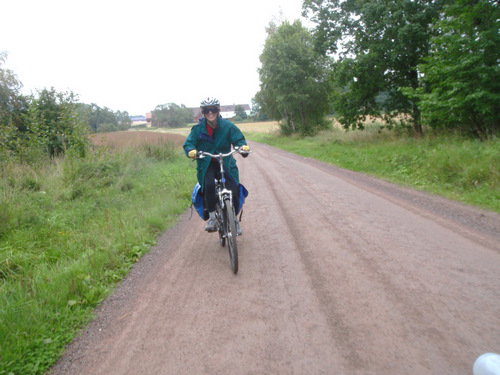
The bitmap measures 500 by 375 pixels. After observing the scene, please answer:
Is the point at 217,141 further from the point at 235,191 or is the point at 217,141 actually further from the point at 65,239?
the point at 65,239

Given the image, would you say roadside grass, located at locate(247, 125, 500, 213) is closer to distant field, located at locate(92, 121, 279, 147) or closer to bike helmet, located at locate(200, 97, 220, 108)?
bike helmet, located at locate(200, 97, 220, 108)

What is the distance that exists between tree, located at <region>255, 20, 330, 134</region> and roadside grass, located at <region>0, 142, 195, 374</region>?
19.7 m

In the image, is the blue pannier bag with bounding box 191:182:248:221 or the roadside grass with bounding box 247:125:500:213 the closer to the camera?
the blue pannier bag with bounding box 191:182:248:221

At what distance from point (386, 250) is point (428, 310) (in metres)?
1.42

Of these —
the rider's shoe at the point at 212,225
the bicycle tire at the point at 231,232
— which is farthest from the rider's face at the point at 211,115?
the rider's shoe at the point at 212,225

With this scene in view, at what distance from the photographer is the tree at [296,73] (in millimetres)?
27125

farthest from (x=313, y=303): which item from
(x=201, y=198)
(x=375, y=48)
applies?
(x=375, y=48)

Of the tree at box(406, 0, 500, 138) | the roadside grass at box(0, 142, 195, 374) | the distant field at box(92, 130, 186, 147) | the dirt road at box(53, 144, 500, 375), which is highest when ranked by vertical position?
the tree at box(406, 0, 500, 138)

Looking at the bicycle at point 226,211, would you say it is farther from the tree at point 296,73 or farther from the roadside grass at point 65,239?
the tree at point 296,73

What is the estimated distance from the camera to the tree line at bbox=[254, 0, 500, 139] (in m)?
9.42

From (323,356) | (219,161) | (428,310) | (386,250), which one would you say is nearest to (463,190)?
(386,250)

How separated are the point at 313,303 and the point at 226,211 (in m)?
1.65

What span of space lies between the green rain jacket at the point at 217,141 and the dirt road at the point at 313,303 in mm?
1269

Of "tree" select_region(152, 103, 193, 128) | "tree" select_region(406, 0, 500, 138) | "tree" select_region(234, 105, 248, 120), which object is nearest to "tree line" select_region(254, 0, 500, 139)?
"tree" select_region(406, 0, 500, 138)
